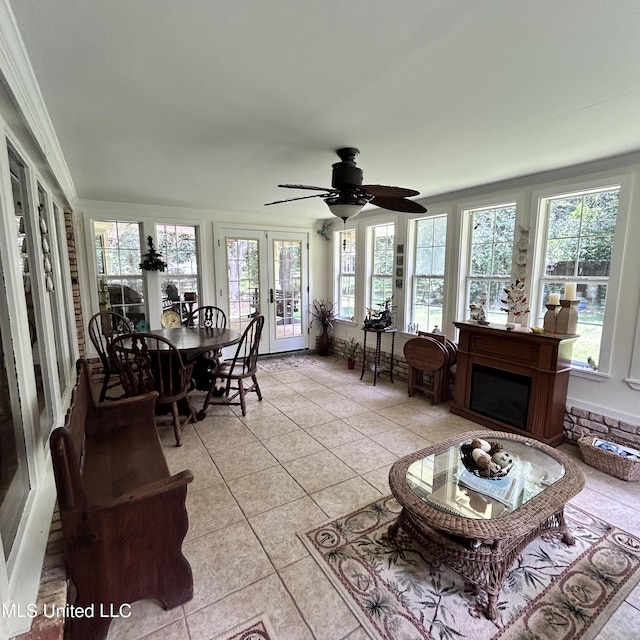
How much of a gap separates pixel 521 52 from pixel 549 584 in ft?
7.79

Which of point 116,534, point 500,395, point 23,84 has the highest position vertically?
point 23,84

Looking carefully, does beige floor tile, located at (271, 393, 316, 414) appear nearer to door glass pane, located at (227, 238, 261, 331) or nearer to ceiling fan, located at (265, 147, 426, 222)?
door glass pane, located at (227, 238, 261, 331)

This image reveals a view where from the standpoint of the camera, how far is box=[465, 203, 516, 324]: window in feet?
12.0

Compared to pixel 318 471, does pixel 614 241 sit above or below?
above

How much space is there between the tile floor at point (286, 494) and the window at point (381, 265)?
1.43 m

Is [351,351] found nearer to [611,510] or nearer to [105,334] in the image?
[105,334]

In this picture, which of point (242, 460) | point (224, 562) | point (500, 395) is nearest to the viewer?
point (224, 562)

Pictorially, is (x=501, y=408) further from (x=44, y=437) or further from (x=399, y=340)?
(x=44, y=437)

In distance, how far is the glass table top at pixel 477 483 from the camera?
5.61 ft

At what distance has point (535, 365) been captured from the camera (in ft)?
10.0

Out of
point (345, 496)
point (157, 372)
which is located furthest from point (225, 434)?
point (345, 496)

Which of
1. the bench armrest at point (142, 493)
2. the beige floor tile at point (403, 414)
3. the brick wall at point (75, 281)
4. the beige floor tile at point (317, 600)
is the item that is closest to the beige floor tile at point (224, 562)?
the beige floor tile at point (317, 600)

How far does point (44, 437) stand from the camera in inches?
71.1

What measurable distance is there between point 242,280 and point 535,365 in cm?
411
